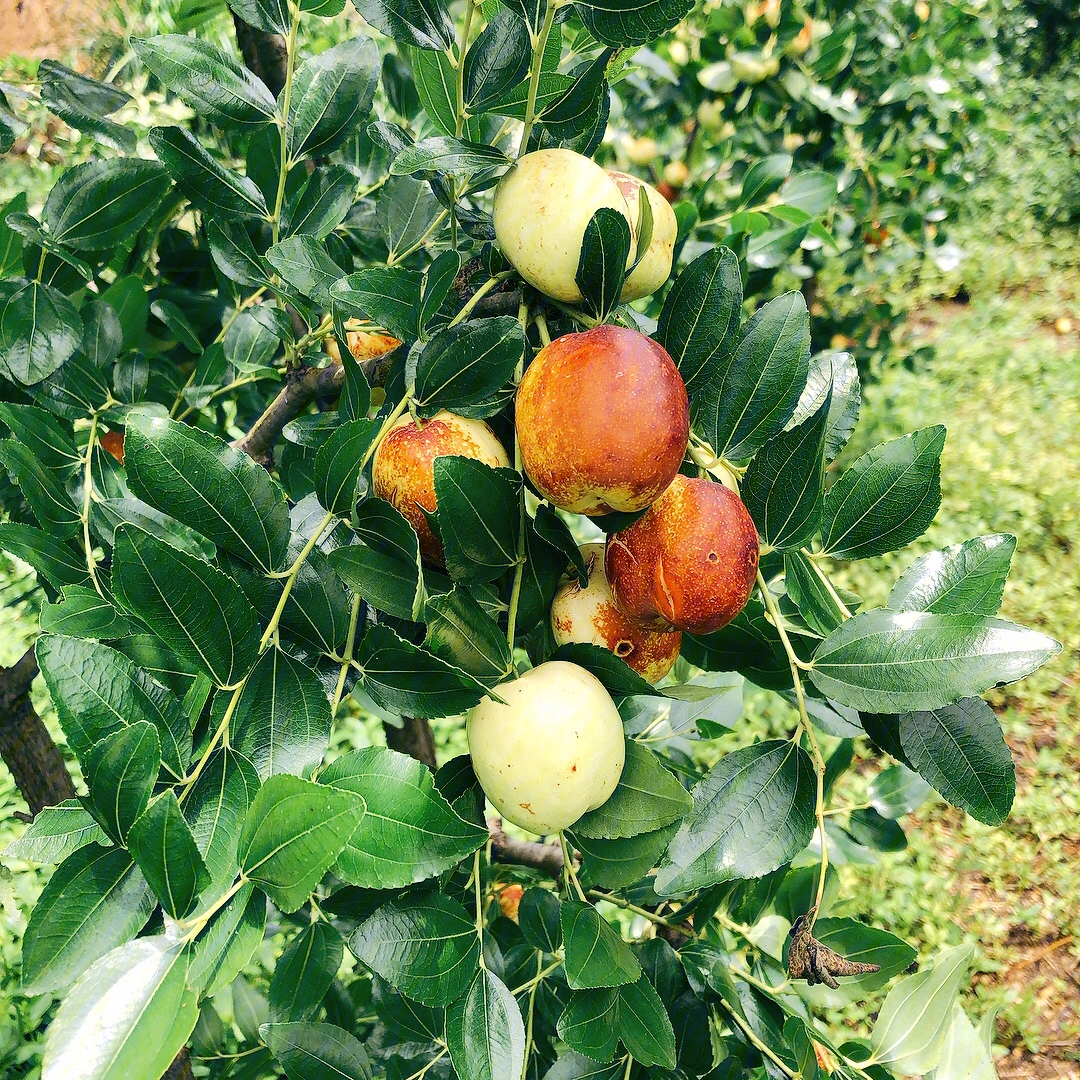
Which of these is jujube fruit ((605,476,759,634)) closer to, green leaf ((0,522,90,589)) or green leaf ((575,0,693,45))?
green leaf ((575,0,693,45))

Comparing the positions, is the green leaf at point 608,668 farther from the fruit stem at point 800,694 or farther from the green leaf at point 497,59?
the green leaf at point 497,59

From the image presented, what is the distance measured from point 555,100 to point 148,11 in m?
5.00

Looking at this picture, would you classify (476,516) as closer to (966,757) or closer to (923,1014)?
(966,757)

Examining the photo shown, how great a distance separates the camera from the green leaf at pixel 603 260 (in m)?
0.59

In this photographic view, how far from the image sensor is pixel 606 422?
57 centimetres

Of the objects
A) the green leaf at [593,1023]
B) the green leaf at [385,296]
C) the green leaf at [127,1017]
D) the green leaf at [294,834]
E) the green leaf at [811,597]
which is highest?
the green leaf at [385,296]

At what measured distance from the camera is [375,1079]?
918mm

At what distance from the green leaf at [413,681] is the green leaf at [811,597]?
0.28m

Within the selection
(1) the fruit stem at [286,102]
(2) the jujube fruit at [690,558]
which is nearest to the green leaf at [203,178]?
(1) the fruit stem at [286,102]

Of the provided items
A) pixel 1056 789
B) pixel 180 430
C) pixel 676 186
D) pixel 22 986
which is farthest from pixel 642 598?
pixel 1056 789

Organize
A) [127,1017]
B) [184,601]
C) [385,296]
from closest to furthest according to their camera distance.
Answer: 1. [127,1017]
2. [184,601]
3. [385,296]

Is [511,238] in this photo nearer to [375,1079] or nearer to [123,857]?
[123,857]

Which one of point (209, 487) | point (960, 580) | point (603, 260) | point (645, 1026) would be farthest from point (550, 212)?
point (645, 1026)

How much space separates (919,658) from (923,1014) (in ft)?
1.33
